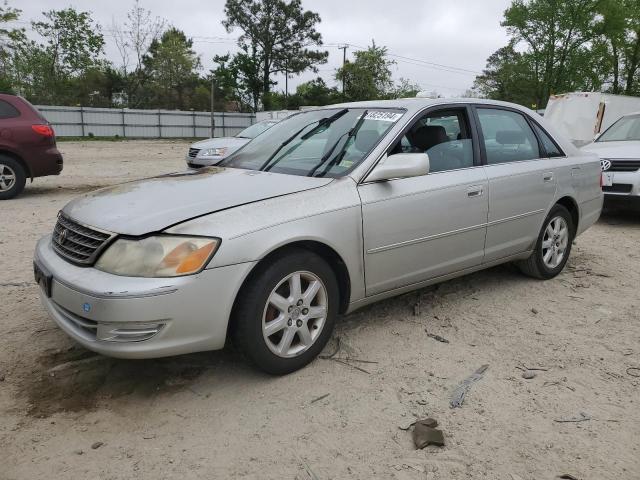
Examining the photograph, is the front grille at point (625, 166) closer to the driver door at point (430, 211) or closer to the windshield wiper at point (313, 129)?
the driver door at point (430, 211)

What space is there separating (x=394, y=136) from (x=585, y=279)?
263 cm

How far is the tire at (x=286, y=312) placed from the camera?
2.75 meters

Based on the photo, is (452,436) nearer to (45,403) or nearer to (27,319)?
(45,403)

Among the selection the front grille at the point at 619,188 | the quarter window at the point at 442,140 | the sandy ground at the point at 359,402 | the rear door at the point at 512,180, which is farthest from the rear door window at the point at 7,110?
the front grille at the point at 619,188

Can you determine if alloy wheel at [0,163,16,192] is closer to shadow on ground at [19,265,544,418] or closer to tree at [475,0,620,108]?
shadow on ground at [19,265,544,418]

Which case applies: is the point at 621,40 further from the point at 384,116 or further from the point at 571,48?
the point at 384,116

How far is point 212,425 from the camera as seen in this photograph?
2.57 m

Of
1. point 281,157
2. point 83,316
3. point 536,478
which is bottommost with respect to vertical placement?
point 536,478

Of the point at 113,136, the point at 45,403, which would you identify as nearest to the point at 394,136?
the point at 45,403

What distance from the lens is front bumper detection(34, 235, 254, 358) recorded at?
2502 mm

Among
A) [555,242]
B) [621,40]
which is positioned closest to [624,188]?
[555,242]

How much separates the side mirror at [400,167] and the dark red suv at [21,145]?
7.13m

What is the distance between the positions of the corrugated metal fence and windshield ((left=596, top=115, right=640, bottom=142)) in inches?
1188

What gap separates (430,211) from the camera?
3.52m
